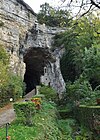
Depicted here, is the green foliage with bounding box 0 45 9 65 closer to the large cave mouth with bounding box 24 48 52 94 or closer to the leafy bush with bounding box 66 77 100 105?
the leafy bush with bounding box 66 77 100 105

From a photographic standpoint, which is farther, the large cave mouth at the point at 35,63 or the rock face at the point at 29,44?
the large cave mouth at the point at 35,63

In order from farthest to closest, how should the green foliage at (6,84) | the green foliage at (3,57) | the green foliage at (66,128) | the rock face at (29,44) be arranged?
the rock face at (29,44), the green foliage at (3,57), the green foliage at (6,84), the green foliage at (66,128)

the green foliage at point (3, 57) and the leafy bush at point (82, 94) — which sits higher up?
the green foliage at point (3, 57)

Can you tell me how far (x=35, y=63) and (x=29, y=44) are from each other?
669cm

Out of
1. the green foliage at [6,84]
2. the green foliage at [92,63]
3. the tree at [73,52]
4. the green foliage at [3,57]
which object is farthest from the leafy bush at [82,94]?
the green foliage at [3,57]

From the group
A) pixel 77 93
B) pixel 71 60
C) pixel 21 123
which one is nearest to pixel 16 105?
pixel 21 123

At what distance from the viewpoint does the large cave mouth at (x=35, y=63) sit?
2811cm

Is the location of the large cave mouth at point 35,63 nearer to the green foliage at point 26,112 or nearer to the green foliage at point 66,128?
the green foliage at point 66,128

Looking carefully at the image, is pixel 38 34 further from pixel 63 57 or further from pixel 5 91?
pixel 5 91

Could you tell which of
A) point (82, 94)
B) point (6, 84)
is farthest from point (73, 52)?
point (6, 84)

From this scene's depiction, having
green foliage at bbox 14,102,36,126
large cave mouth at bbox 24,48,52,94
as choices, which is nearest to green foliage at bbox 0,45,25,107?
green foliage at bbox 14,102,36,126

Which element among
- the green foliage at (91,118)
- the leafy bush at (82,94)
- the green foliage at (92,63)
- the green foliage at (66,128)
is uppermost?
the green foliage at (92,63)

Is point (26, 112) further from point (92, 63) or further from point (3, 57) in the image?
point (92, 63)

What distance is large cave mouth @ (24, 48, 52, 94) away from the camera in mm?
28109
